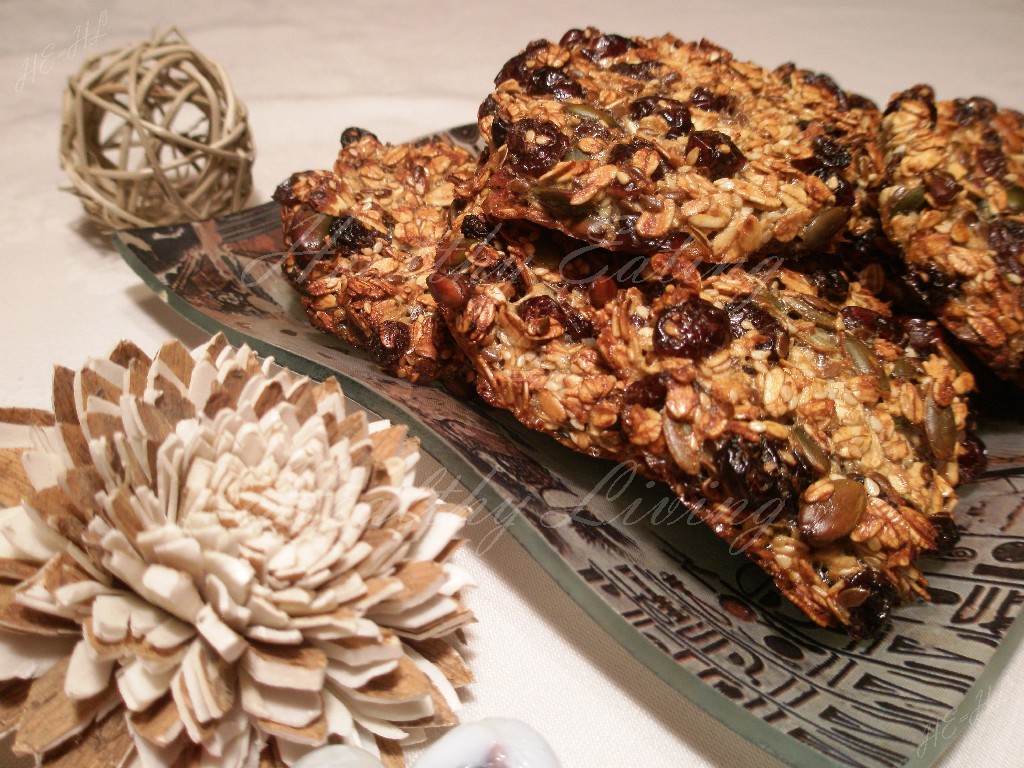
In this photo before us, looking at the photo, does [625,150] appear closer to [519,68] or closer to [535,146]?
[535,146]

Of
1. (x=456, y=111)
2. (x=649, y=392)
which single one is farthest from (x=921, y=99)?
(x=456, y=111)

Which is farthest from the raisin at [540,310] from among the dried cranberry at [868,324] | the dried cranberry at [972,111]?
the dried cranberry at [972,111]

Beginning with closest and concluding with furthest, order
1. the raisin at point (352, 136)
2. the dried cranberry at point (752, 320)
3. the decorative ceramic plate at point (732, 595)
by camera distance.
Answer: the decorative ceramic plate at point (732, 595) < the dried cranberry at point (752, 320) < the raisin at point (352, 136)

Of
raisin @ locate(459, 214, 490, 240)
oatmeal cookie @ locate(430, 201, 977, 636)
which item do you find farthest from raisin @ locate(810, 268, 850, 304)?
raisin @ locate(459, 214, 490, 240)

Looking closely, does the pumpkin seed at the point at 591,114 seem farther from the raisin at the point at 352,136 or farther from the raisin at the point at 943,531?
the raisin at the point at 943,531

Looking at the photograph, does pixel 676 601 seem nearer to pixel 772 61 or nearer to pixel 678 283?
pixel 678 283

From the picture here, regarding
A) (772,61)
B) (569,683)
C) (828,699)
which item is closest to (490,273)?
(569,683)
